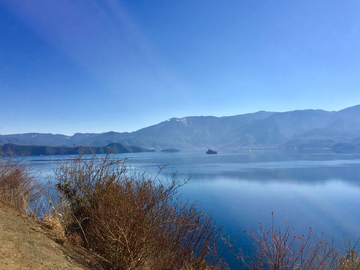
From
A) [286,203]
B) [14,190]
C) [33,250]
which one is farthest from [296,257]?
[286,203]

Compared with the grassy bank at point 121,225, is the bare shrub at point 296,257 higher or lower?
lower

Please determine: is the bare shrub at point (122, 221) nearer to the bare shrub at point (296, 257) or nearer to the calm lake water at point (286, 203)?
the bare shrub at point (296, 257)

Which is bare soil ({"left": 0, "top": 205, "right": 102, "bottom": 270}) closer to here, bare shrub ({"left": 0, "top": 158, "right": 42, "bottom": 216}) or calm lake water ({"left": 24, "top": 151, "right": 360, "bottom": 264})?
bare shrub ({"left": 0, "top": 158, "right": 42, "bottom": 216})

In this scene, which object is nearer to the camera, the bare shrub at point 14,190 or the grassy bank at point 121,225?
the grassy bank at point 121,225

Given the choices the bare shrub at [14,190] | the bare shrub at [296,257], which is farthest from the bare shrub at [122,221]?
the bare shrub at [296,257]

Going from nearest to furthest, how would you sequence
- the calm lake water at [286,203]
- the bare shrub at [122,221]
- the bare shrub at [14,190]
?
the bare shrub at [122,221] → the bare shrub at [14,190] → the calm lake water at [286,203]

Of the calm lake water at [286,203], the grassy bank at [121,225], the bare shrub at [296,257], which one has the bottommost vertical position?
the calm lake water at [286,203]

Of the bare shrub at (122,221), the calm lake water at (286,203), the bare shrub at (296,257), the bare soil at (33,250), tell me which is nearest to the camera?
the bare soil at (33,250)

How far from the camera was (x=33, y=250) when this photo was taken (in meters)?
3.35

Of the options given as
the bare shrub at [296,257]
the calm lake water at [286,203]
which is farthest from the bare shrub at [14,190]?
the bare shrub at [296,257]

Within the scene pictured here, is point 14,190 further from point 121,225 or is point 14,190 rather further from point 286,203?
point 286,203

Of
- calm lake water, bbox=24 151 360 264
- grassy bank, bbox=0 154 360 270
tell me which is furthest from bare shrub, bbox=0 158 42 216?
calm lake water, bbox=24 151 360 264

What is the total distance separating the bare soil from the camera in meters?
2.94

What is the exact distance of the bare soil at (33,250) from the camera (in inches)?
116
